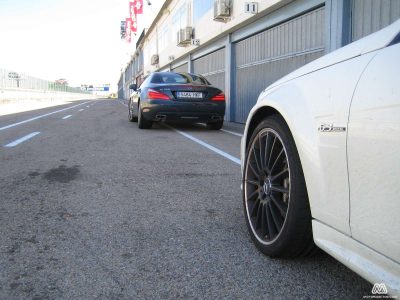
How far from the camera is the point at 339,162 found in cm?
178

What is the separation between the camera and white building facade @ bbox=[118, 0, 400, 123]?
27.2ft

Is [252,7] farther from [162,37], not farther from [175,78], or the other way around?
[162,37]

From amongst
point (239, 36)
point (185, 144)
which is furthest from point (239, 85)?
point (185, 144)

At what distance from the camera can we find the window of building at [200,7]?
18281 millimetres

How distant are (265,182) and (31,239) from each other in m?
1.57

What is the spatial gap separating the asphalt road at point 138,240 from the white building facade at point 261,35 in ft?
14.6

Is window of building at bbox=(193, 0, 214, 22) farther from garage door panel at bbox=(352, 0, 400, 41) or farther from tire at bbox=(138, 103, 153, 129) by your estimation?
garage door panel at bbox=(352, 0, 400, 41)

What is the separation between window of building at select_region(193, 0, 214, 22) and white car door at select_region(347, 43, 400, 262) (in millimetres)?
16976

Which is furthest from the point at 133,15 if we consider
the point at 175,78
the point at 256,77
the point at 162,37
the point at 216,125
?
the point at 216,125

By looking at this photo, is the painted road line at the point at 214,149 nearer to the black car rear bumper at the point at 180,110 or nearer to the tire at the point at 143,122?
the black car rear bumper at the point at 180,110

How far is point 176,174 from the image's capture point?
16.5 feet

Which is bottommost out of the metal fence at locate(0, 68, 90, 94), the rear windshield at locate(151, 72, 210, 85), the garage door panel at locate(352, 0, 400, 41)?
the rear windshield at locate(151, 72, 210, 85)

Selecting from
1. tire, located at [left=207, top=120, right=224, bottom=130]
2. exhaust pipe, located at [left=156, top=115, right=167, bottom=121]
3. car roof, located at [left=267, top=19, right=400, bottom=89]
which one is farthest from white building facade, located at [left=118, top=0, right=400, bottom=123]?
car roof, located at [left=267, top=19, right=400, bottom=89]

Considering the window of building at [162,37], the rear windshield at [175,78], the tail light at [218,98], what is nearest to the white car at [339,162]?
the tail light at [218,98]
